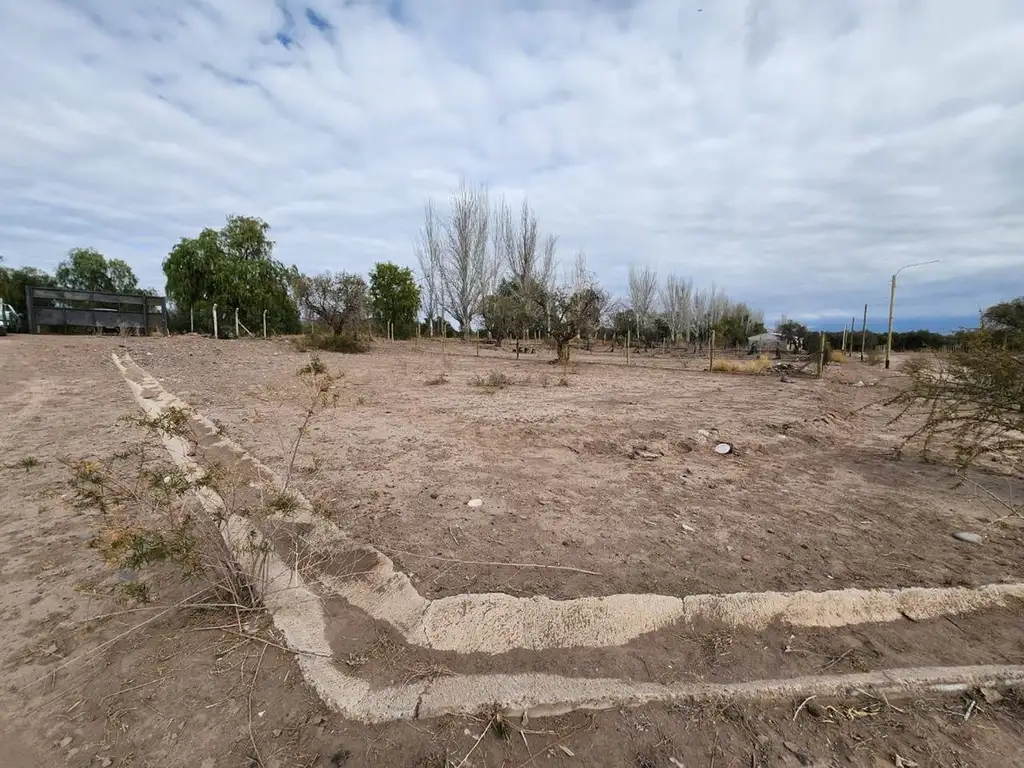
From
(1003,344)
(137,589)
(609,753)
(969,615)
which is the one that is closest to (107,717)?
(137,589)

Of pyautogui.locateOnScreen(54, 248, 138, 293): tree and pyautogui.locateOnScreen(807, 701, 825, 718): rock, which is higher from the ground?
pyautogui.locateOnScreen(54, 248, 138, 293): tree

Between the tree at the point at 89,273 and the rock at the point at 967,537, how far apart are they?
1947 inches

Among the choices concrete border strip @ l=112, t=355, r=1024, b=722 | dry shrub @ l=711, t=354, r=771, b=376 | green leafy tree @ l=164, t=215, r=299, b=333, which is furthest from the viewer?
green leafy tree @ l=164, t=215, r=299, b=333

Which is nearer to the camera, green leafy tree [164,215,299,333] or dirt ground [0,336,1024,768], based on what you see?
dirt ground [0,336,1024,768]

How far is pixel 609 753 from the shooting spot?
1.54m

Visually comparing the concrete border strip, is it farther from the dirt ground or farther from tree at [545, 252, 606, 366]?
tree at [545, 252, 606, 366]

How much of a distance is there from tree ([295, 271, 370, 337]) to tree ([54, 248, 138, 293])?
90.8 feet

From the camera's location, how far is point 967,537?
3.04 meters

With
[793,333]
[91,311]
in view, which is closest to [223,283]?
[91,311]

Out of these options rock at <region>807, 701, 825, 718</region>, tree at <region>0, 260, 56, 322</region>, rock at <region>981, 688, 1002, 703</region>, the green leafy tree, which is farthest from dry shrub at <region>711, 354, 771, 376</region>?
tree at <region>0, 260, 56, 322</region>

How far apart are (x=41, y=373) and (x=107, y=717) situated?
1182cm

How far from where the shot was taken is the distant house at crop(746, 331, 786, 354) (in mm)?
30275

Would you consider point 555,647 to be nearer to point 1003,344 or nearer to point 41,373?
point 1003,344

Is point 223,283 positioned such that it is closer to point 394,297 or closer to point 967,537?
point 394,297
